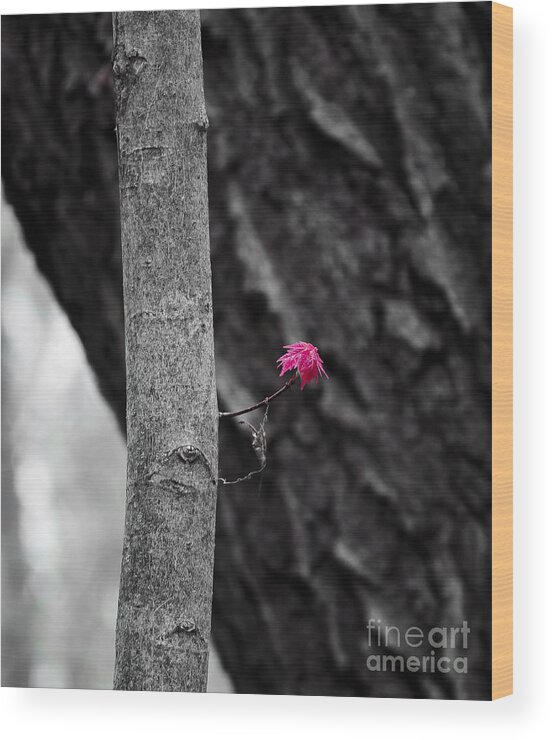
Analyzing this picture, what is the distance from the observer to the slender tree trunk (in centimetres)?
286

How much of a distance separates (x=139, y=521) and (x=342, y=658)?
0.51 meters

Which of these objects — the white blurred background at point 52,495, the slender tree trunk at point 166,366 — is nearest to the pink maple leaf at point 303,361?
the slender tree trunk at point 166,366

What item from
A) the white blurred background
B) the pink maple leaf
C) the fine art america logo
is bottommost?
the fine art america logo

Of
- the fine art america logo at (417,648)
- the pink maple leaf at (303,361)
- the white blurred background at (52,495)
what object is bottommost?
the fine art america logo at (417,648)

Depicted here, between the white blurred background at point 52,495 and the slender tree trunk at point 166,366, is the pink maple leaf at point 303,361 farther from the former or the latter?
the white blurred background at point 52,495

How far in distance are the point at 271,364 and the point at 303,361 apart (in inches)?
2.8

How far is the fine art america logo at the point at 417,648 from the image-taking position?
2.88 metres

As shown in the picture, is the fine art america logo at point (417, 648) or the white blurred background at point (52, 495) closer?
the fine art america logo at point (417, 648)

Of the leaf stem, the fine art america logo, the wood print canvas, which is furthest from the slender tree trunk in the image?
the fine art america logo

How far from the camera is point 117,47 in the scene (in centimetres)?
301

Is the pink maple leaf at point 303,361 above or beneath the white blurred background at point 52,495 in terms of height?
above

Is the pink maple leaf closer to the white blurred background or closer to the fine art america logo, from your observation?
the white blurred background

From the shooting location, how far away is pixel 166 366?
113 inches

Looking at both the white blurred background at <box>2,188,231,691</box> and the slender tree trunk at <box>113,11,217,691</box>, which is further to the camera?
the white blurred background at <box>2,188,231,691</box>
